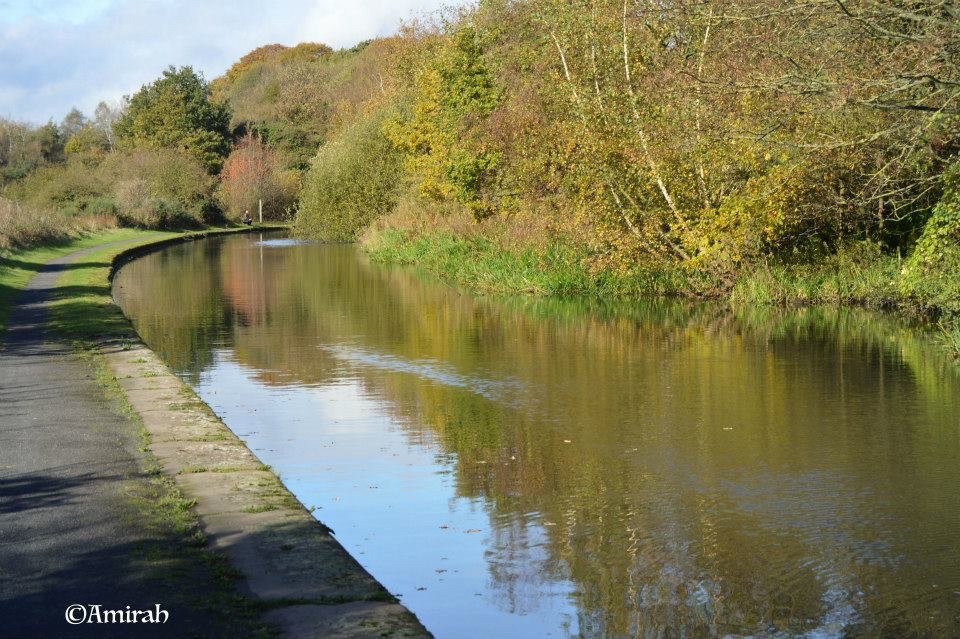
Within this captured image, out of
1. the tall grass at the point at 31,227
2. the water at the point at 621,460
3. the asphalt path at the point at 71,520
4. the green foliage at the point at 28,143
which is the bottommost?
the water at the point at 621,460

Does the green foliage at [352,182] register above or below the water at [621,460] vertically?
above

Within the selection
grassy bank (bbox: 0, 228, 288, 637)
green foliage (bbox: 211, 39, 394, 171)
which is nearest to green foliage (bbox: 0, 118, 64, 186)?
green foliage (bbox: 211, 39, 394, 171)

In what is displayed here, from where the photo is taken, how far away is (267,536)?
7.13m

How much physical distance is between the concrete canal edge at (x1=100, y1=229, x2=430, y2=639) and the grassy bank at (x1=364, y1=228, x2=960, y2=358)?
1139cm

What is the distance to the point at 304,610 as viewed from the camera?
19.0ft

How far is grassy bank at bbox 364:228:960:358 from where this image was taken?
2184 cm

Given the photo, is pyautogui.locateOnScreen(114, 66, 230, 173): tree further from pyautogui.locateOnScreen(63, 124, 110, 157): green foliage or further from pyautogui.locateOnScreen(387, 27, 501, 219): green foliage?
pyautogui.locateOnScreen(387, 27, 501, 219): green foliage

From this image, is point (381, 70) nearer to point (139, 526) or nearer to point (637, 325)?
point (637, 325)

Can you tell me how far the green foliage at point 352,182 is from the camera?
51.4 metres

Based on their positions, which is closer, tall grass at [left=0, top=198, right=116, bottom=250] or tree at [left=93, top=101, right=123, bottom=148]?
tall grass at [left=0, top=198, right=116, bottom=250]

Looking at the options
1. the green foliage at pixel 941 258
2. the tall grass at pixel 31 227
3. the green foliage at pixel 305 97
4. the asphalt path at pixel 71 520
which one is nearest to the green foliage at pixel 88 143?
the green foliage at pixel 305 97

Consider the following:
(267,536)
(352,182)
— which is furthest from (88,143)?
(267,536)

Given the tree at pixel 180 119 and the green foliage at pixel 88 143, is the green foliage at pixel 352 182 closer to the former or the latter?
the tree at pixel 180 119

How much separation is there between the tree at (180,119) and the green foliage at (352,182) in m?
31.6
